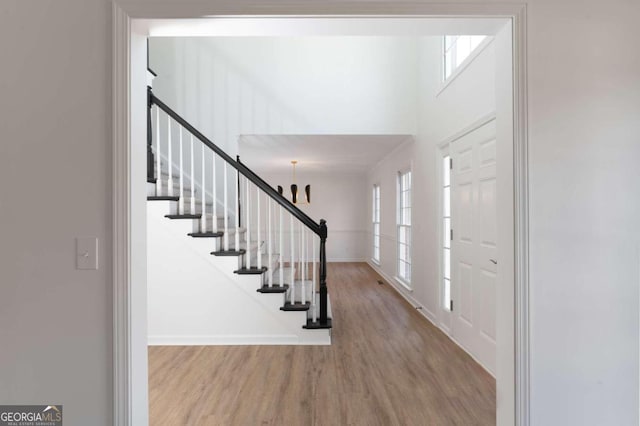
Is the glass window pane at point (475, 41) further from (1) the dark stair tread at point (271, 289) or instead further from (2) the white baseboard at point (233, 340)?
(2) the white baseboard at point (233, 340)

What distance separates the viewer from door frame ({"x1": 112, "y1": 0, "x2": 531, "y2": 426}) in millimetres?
1414

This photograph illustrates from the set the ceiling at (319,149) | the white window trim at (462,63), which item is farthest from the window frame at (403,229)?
the white window trim at (462,63)

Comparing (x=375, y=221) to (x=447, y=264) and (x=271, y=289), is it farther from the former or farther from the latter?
(x=271, y=289)

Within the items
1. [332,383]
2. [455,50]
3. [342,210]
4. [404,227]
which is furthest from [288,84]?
[342,210]

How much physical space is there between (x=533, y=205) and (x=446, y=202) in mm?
2455

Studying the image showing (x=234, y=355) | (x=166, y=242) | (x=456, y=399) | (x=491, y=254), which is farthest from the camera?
(x=166, y=242)

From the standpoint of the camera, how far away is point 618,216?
1.41 m

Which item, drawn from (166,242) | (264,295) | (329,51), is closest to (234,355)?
(264,295)

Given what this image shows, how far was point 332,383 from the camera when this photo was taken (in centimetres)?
259

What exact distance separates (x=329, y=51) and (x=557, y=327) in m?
4.16

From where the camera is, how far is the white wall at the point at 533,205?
141cm

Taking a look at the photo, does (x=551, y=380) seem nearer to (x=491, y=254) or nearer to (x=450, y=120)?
(x=491, y=254)

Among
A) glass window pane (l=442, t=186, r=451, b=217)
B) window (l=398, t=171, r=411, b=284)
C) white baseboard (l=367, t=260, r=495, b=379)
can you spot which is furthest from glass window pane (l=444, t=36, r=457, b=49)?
white baseboard (l=367, t=260, r=495, b=379)
